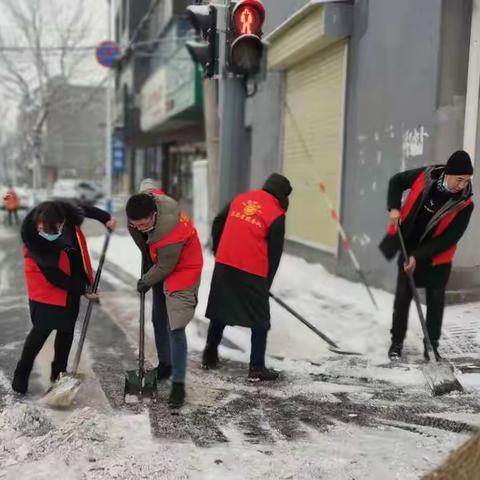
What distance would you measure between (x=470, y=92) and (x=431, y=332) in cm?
265

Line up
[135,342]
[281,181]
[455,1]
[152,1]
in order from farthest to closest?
[152,1]
[455,1]
[135,342]
[281,181]

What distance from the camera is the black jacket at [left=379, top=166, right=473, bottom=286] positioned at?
5148mm

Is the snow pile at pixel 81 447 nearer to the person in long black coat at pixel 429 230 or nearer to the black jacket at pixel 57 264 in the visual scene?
the black jacket at pixel 57 264

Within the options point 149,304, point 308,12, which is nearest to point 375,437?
point 149,304

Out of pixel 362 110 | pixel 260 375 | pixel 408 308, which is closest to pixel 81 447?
pixel 260 375

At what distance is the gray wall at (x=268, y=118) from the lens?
10930 millimetres

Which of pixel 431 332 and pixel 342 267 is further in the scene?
pixel 342 267

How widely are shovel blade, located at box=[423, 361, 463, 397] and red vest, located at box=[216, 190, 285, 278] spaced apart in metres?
1.46

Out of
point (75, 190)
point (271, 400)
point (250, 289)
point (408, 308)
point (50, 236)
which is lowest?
point (271, 400)

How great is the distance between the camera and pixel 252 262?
4836 millimetres

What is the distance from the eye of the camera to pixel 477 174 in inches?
262

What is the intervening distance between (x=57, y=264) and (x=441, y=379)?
9.53 ft

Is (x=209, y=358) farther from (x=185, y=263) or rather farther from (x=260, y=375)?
(x=185, y=263)

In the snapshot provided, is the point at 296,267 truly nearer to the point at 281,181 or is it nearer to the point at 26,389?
the point at 281,181
